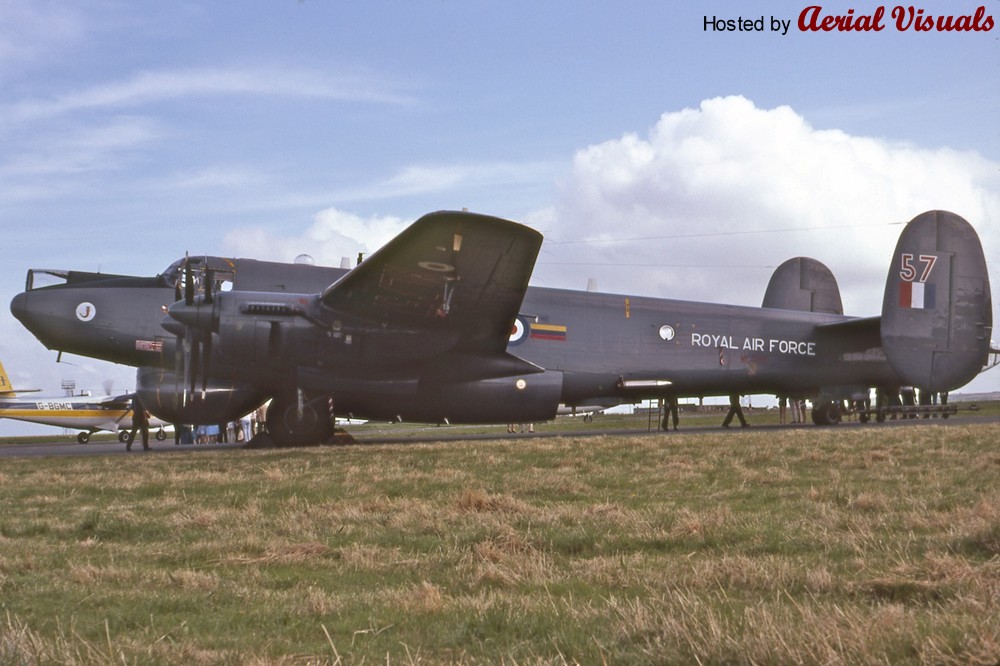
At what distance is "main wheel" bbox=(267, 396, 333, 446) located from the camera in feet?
70.9

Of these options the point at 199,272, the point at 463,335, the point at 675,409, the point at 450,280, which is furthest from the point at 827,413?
the point at 199,272

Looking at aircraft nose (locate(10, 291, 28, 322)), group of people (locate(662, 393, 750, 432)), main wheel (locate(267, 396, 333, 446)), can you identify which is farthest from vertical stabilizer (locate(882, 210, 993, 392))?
aircraft nose (locate(10, 291, 28, 322))

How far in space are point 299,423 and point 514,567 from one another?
16.3 m

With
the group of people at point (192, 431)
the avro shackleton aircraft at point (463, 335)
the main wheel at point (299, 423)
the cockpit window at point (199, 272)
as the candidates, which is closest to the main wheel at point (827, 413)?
the avro shackleton aircraft at point (463, 335)

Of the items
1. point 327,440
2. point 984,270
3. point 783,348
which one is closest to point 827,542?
point 327,440

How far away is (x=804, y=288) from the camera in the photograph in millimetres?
36062

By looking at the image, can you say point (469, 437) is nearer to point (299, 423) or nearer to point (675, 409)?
point (675, 409)

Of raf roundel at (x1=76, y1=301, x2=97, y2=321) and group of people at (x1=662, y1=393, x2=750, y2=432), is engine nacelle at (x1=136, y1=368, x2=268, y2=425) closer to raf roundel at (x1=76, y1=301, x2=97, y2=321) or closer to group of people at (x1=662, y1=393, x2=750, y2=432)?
raf roundel at (x1=76, y1=301, x2=97, y2=321)

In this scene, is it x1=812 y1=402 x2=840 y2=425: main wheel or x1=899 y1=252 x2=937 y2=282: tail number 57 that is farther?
x1=812 y1=402 x2=840 y2=425: main wheel

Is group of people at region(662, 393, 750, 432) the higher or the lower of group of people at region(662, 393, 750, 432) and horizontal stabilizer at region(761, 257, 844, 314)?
the lower

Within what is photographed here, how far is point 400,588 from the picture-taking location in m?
5.57

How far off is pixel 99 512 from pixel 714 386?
20.6m

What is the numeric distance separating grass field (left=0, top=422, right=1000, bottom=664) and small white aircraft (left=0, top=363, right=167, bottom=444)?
128 feet

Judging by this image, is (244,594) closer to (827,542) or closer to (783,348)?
(827,542)
